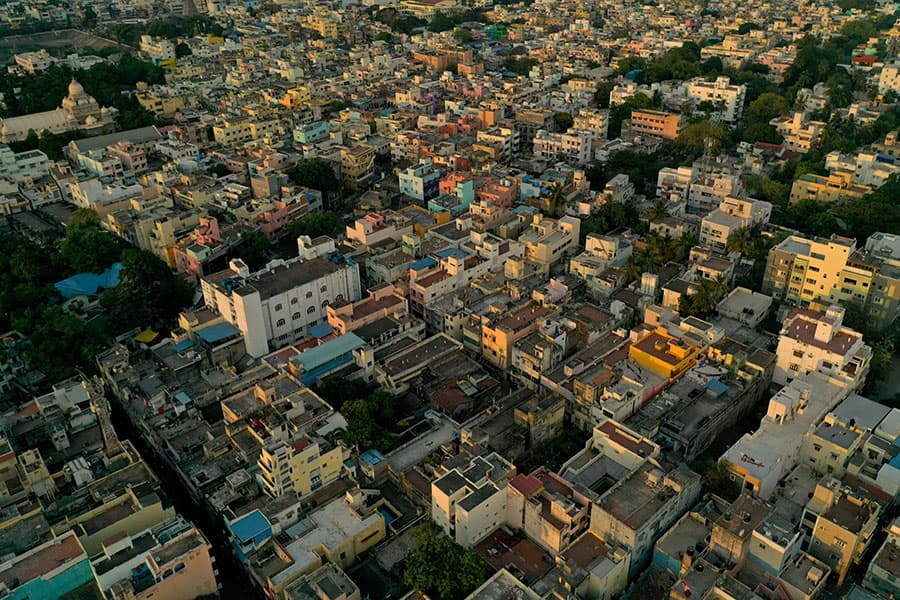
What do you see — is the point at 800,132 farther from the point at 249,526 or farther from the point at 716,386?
the point at 249,526

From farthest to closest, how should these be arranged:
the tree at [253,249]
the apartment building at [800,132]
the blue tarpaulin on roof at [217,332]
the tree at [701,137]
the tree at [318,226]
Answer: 1. the apartment building at [800,132]
2. the tree at [701,137]
3. the tree at [318,226]
4. the tree at [253,249]
5. the blue tarpaulin on roof at [217,332]

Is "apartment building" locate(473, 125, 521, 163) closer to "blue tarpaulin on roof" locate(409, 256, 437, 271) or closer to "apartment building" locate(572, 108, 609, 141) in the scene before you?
"apartment building" locate(572, 108, 609, 141)

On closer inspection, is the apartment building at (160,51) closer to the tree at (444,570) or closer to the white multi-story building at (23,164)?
the white multi-story building at (23,164)

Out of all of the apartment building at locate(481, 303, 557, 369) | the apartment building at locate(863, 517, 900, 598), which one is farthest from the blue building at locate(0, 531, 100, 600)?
the apartment building at locate(863, 517, 900, 598)

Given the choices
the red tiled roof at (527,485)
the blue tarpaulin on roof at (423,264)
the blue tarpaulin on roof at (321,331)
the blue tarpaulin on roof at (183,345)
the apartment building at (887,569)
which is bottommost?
the apartment building at (887,569)

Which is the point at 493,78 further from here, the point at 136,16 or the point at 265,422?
the point at 136,16

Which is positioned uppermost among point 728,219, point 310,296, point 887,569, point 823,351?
point 728,219

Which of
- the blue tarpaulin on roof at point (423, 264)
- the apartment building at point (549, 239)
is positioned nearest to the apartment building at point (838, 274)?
the apartment building at point (549, 239)

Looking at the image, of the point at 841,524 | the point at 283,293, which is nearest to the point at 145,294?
the point at 283,293
